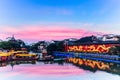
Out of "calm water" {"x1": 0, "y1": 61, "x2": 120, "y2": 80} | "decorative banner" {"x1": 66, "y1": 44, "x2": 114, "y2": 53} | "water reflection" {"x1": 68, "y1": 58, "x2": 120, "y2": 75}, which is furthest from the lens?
"decorative banner" {"x1": 66, "y1": 44, "x2": 114, "y2": 53}

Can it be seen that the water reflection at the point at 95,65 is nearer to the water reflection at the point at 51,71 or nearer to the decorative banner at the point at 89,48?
the water reflection at the point at 51,71

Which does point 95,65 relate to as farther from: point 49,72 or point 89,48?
point 49,72

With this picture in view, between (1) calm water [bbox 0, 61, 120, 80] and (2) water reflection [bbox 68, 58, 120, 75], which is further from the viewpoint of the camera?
(2) water reflection [bbox 68, 58, 120, 75]

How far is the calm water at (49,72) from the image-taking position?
331 cm

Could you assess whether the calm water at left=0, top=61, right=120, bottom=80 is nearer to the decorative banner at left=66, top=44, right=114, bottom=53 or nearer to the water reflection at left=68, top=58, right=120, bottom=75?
the water reflection at left=68, top=58, right=120, bottom=75

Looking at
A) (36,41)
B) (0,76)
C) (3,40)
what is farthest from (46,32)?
(0,76)

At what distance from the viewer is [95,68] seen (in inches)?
149

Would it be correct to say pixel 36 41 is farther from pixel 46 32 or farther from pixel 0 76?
pixel 0 76

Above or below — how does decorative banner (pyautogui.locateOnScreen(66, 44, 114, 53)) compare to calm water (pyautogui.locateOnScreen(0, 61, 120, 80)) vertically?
above

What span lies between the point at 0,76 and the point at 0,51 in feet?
1.28

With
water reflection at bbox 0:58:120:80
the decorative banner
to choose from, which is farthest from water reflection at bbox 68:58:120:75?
the decorative banner

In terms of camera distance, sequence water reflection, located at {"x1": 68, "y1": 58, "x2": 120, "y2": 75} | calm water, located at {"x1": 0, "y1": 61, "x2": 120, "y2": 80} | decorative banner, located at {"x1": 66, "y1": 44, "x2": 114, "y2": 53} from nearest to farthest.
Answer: calm water, located at {"x1": 0, "y1": 61, "x2": 120, "y2": 80}, water reflection, located at {"x1": 68, "y1": 58, "x2": 120, "y2": 75}, decorative banner, located at {"x1": 66, "y1": 44, "x2": 114, "y2": 53}

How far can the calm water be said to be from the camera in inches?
130

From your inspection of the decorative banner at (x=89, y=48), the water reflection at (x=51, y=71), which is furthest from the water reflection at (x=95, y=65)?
the decorative banner at (x=89, y=48)
